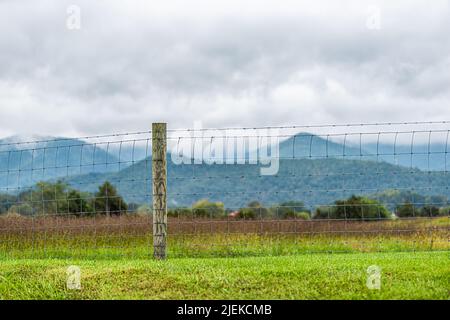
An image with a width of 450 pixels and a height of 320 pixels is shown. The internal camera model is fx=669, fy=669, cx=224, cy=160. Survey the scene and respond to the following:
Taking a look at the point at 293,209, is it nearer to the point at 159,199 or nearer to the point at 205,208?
the point at 205,208

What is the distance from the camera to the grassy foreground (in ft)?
30.5

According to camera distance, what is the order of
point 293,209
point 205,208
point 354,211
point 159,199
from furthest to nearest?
point 354,211, point 293,209, point 205,208, point 159,199

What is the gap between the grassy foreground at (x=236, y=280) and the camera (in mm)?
9297

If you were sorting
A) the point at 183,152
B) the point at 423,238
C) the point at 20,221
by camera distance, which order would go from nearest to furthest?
1. the point at 183,152
2. the point at 423,238
3. the point at 20,221

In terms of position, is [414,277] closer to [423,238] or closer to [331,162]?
[423,238]

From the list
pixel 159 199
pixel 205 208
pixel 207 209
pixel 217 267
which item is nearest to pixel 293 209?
pixel 207 209

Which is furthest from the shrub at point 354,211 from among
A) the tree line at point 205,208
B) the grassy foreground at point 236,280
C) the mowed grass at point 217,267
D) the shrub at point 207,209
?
the grassy foreground at point 236,280

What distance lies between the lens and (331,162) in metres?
136

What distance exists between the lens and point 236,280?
32.3 feet

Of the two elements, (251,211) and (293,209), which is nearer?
(293,209)

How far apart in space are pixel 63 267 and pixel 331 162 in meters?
127
